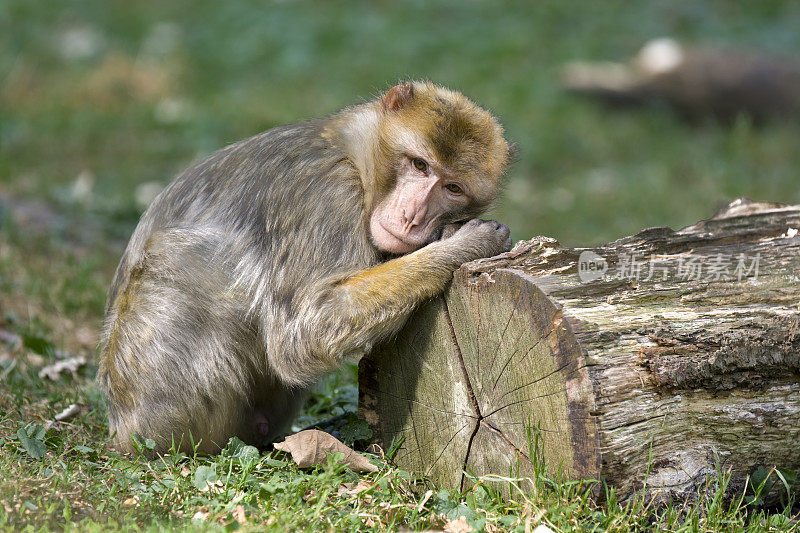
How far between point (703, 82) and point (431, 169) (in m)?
8.16

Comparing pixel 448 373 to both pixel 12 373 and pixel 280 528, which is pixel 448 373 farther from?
pixel 12 373

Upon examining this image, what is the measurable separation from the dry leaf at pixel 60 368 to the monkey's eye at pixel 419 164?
245 centimetres

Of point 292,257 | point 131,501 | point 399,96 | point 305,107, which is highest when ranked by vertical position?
point 305,107

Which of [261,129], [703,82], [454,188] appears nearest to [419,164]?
[454,188]

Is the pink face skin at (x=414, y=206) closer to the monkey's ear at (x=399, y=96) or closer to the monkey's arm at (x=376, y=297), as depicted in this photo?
the monkey's arm at (x=376, y=297)

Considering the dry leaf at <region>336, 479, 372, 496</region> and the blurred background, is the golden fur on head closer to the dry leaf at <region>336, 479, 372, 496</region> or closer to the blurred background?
the dry leaf at <region>336, 479, 372, 496</region>

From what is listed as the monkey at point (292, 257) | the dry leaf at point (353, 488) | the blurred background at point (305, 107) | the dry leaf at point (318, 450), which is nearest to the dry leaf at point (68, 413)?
the monkey at point (292, 257)

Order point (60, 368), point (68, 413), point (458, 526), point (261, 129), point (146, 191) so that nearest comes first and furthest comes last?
1. point (458, 526)
2. point (68, 413)
3. point (60, 368)
4. point (146, 191)
5. point (261, 129)

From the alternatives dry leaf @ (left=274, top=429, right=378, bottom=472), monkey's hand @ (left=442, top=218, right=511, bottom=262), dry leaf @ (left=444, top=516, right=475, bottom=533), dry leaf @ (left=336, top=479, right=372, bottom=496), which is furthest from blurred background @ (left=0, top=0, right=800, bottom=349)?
dry leaf @ (left=444, top=516, right=475, bottom=533)

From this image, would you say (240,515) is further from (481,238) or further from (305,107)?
(305,107)

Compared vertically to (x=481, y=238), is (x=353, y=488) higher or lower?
lower

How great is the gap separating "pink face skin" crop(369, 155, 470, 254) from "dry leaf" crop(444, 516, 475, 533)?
1168 mm

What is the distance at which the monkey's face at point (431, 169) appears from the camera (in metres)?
3.81

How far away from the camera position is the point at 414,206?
3.79m
